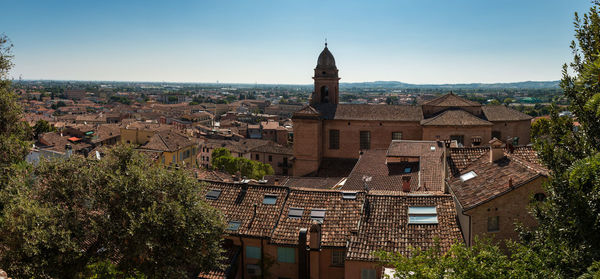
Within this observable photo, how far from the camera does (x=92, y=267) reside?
14.1 metres

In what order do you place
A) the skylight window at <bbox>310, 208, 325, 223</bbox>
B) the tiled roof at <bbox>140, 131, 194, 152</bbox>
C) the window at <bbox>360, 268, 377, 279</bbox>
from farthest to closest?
the tiled roof at <bbox>140, 131, 194, 152</bbox> → the skylight window at <bbox>310, 208, 325, 223</bbox> → the window at <bbox>360, 268, 377, 279</bbox>

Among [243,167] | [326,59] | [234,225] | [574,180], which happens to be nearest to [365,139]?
[326,59]

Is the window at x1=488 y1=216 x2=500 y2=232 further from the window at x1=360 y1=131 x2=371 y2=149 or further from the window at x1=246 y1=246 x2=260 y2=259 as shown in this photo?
the window at x1=360 y1=131 x2=371 y2=149

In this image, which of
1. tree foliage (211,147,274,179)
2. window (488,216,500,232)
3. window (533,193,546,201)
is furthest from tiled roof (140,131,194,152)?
window (533,193,546,201)

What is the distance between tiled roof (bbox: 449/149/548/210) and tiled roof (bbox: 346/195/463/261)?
1045 mm

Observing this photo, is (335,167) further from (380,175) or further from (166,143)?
(166,143)

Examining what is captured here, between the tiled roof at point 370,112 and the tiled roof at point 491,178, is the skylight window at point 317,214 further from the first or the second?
the tiled roof at point 370,112

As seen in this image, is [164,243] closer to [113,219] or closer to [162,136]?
[113,219]

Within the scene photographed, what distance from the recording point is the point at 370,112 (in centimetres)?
4291

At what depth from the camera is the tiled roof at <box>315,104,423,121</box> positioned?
136ft

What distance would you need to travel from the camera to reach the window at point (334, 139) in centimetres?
4288

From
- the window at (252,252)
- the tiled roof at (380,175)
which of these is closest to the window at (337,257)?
the window at (252,252)

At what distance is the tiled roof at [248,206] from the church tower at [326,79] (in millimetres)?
27253

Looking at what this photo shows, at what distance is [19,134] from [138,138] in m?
54.2
